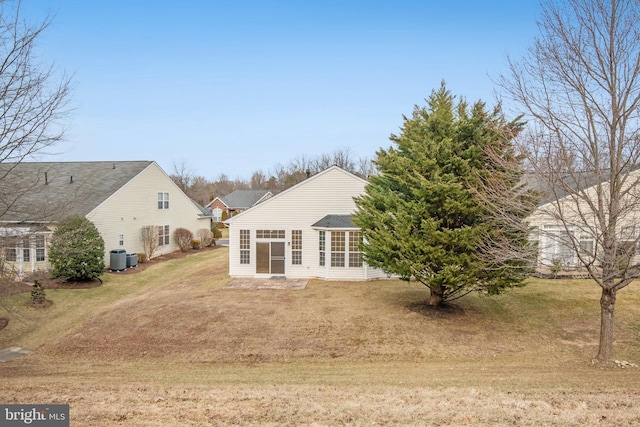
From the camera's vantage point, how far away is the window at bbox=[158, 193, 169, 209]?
97.0 ft

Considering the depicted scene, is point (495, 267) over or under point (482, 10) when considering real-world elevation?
under

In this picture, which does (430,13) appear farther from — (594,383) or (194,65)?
(594,383)

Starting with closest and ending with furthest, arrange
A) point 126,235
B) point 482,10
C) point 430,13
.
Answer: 1. point 482,10
2. point 430,13
3. point 126,235

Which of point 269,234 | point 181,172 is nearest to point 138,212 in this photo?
point 269,234

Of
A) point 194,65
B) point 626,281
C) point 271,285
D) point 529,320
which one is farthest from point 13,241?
point 194,65

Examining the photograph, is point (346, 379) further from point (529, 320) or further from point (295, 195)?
point (295, 195)

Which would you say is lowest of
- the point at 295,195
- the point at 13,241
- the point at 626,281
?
the point at 626,281

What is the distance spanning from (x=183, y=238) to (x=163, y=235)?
2098mm

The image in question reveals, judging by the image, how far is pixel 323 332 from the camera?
40.8 ft

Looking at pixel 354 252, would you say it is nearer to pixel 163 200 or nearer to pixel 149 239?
pixel 149 239

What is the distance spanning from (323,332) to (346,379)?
385 centimetres

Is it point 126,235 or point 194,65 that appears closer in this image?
point 194,65

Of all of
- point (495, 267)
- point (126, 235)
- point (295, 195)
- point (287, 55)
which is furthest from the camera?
point (126, 235)

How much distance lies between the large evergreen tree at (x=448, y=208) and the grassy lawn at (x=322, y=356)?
207 centimetres
